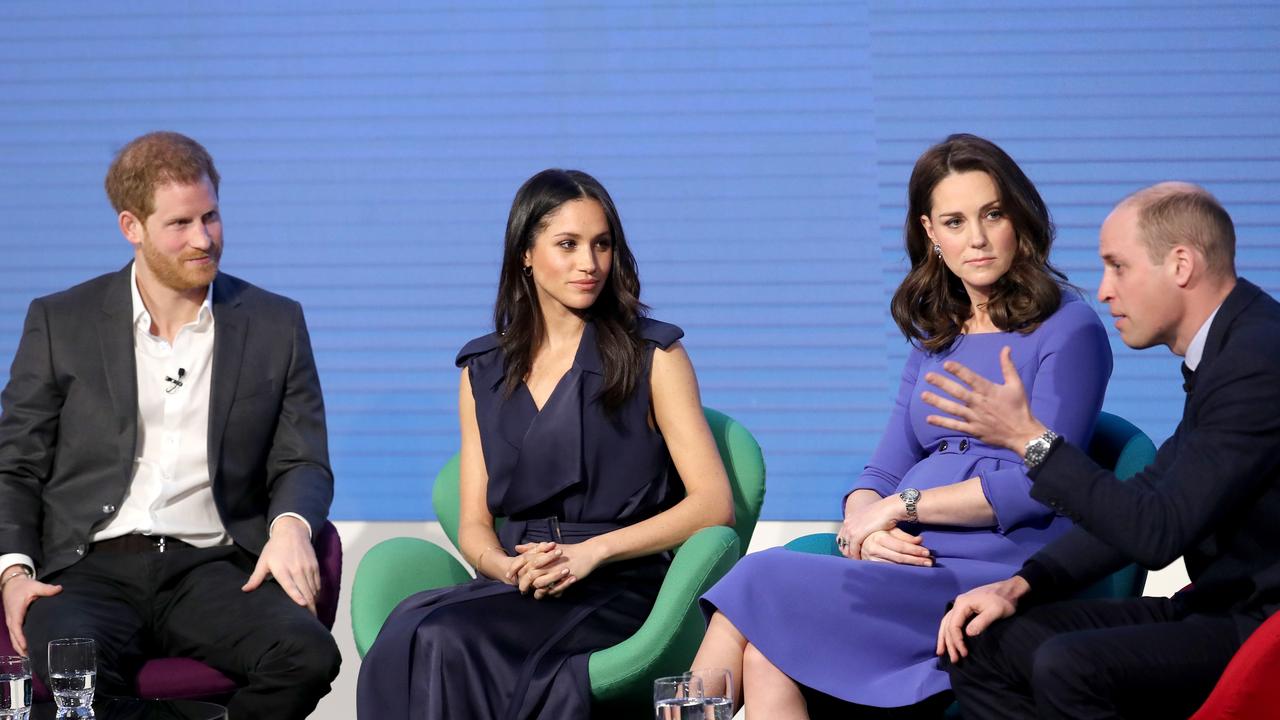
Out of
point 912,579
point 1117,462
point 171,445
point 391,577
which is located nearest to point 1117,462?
point 1117,462

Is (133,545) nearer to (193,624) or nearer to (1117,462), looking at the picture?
(193,624)

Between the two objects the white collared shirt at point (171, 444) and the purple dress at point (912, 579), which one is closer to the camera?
the purple dress at point (912, 579)

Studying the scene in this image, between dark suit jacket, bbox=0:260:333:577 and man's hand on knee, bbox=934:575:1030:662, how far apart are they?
1.68 meters

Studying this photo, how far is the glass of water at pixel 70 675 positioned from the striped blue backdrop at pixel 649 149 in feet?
7.96

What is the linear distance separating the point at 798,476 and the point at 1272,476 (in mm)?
2621

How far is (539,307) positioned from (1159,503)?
1.79 metres

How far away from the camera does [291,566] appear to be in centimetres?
358

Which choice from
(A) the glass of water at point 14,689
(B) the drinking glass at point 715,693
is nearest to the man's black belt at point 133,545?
(A) the glass of water at point 14,689

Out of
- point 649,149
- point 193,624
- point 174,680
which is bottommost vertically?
point 174,680

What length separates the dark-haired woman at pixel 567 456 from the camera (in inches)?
130

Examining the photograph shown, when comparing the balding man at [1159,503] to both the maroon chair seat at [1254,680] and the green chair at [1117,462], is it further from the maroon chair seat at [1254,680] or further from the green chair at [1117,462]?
the green chair at [1117,462]

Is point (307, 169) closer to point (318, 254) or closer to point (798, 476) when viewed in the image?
point (318, 254)

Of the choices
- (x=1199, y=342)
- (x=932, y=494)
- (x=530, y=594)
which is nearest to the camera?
(x=1199, y=342)

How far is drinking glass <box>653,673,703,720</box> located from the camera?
7.41ft
